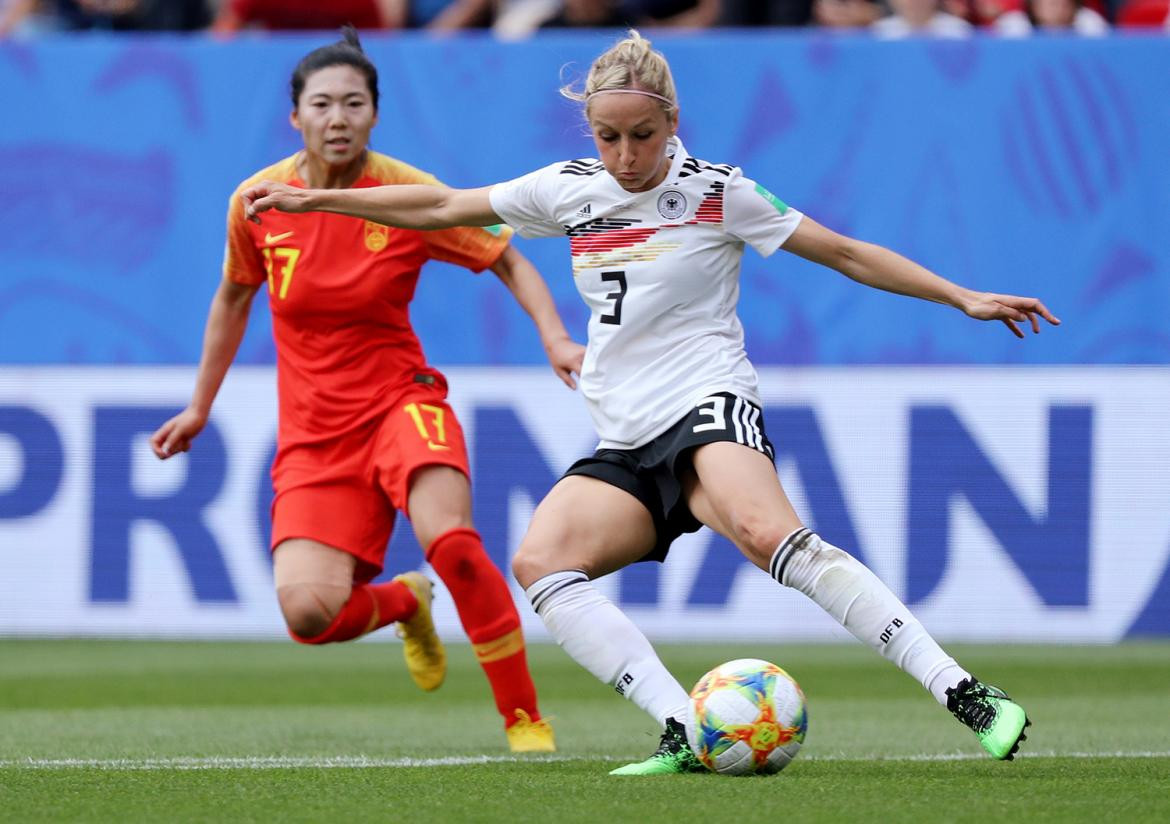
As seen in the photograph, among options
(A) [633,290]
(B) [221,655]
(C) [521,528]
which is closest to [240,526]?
(B) [221,655]

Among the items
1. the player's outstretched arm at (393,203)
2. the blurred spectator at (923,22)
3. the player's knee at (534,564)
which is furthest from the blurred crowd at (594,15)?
the player's knee at (534,564)

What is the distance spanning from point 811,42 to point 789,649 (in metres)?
3.11

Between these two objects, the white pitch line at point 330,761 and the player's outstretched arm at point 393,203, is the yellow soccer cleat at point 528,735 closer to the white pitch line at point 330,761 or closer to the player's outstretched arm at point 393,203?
the white pitch line at point 330,761

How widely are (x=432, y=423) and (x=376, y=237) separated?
63cm

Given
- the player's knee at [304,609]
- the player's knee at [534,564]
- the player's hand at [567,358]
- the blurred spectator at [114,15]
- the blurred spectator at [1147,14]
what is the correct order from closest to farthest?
the player's knee at [534,564] < the player's hand at [567,358] < the player's knee at [304,609] < the blurred spectator at [1147,14] < the blurred spectator at [114,15]

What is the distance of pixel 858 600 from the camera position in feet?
16.6

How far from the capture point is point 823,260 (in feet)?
17.4

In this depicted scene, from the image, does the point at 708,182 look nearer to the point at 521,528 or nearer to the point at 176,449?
the point at 176,449

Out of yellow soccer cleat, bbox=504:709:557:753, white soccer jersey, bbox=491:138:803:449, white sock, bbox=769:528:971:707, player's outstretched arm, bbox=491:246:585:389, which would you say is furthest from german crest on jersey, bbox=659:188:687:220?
yellow soccer cleat, bbox=504:709:557:753

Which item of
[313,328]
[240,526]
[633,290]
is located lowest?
[240,526]

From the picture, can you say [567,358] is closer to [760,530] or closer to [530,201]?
[530,201]

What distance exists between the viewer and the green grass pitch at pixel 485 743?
456 cm

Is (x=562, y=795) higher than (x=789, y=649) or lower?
higher

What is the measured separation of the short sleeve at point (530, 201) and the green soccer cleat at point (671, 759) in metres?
1.40
